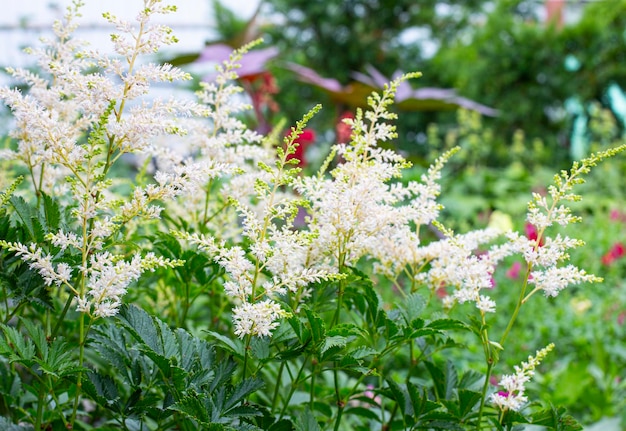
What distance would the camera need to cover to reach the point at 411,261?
1.36m

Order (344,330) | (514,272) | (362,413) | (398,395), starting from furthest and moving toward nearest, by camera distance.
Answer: (514,272) < (362,413) < (398,395) < (344,330)

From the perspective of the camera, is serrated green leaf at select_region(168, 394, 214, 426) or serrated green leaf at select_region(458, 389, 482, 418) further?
serrated green leaf at select_region(458, 389, 482, 418)

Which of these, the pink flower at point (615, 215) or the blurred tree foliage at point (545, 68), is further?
the blurred tree foliage at point (545, 68)

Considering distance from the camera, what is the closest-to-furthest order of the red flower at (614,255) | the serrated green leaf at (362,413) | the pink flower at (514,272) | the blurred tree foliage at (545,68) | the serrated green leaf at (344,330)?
the serrated green leaf at (344,330), the serrated green leaf at (362,413), the pink flower at (514,272), the red flower at (614,255), the blurred tree foliage at (545,68)

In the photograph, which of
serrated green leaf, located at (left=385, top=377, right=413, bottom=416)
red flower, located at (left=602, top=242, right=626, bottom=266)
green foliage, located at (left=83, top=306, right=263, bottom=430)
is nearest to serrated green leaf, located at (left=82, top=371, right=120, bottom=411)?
green foliage, located at (left=83, top=306, right=263, bottom=430)

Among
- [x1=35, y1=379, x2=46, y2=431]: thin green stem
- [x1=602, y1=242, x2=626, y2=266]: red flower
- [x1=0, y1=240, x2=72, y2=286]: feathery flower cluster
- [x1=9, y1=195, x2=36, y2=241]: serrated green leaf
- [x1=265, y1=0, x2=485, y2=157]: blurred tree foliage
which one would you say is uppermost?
[x1=265, y1=0, x2=485, y2=157]: blurred tree foliage

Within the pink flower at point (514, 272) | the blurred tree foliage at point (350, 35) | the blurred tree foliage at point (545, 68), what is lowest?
the pink flower at point (514, 272)

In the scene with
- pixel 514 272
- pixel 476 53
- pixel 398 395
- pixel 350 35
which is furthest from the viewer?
pixel 350 35

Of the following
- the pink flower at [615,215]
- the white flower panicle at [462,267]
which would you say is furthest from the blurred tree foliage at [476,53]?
the white flower panicle at [462,267]

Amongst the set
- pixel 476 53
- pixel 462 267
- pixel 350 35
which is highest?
pixel 350 35

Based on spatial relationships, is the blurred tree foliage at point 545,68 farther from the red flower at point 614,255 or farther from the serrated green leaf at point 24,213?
the serrated green leaf at point 24,213

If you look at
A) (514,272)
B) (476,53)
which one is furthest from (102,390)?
(476,53)

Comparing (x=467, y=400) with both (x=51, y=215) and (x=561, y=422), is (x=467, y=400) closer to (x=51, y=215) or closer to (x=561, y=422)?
(x=561, y=422)

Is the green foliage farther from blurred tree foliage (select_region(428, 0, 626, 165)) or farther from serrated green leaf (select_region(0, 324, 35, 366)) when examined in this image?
blurred tree foliage (select_region(428, 0, 626, 165))
